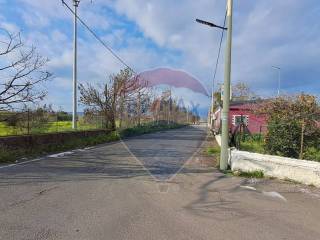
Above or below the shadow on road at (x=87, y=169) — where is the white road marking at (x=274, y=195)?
below

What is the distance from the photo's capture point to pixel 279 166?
11.5m

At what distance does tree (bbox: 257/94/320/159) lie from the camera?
13234 millimetres

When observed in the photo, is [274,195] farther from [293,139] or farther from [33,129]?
[33,129]

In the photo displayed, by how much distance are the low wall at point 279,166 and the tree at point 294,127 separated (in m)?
1.42

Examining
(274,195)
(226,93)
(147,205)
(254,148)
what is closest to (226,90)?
(226,93)

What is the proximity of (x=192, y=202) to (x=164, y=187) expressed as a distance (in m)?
1.73

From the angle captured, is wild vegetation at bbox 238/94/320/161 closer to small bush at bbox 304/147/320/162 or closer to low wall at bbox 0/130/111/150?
small bush at bbox 304/147/320/162

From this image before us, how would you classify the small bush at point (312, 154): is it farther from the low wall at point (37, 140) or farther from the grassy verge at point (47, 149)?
the low wall at point (37, 140)

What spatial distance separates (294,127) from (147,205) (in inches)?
281

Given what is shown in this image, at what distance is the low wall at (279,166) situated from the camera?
1050 cm

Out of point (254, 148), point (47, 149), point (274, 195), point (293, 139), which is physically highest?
point (293, 139)

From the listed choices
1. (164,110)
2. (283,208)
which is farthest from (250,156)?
(164,110)

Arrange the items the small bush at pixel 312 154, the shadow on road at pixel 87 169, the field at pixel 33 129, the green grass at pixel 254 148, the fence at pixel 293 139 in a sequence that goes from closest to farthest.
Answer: the shadow on road at pixel 87 169, the small bush at pixel 312 154, the fence at pixel 293 139, the green grass at pixel 254 148, the field at pixel 33 129

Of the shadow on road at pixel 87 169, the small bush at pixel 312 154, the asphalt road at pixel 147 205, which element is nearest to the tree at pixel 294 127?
the small bush at pixel 312 154
